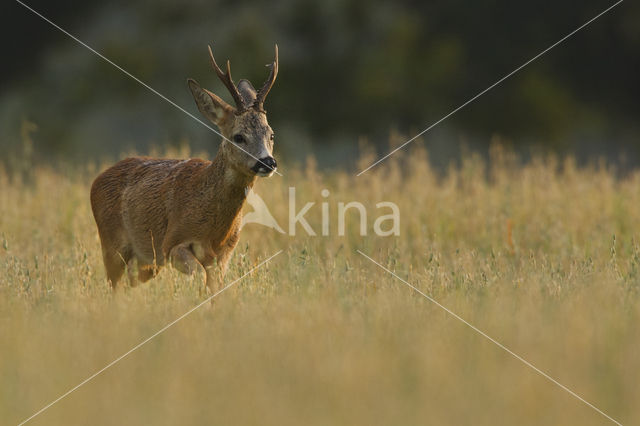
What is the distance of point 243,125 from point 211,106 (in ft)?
1.22

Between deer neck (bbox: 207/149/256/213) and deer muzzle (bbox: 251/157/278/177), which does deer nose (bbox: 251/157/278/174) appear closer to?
deer muzzle (bbox: 251/157/278/177)

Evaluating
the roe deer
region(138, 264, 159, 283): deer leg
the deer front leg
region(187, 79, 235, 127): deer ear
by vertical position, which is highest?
region(187, 79, 235, 127): deer ear

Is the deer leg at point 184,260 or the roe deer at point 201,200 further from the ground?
the roe deer at point 201,200

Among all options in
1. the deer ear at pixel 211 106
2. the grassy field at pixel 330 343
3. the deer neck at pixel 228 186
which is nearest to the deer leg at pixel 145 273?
the grassy field at pixel 330 343

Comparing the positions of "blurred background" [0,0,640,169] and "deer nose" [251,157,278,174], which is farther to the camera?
"blurred background" [0,0,640,169]

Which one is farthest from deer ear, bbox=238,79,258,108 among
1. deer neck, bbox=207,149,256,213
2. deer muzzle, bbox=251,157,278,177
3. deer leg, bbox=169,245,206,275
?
deer leg, bbox=169,245,206,275

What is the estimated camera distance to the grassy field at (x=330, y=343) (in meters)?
4.47

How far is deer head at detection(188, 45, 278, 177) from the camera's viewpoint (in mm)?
7391

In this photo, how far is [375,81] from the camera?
22.3m

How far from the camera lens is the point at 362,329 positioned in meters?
5.83

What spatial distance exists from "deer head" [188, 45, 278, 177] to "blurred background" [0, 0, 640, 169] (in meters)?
12.9

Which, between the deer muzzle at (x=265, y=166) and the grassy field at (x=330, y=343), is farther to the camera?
the deer muzzle at (x=265, y=166)

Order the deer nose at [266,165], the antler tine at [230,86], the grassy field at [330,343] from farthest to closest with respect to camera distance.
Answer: the antler tine at [230,86] → the deer nose at [266,165] → the grassy field at [330,343]

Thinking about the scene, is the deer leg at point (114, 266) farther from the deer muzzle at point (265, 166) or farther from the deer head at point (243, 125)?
the deer muzzle at point (265, 166)
